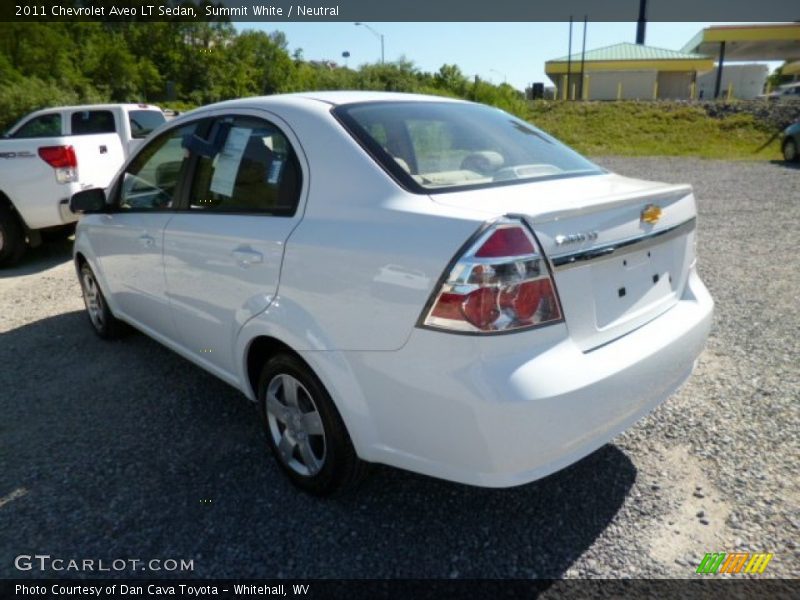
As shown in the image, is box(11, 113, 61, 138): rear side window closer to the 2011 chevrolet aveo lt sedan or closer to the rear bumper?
the 2011 chevrolet aveo lt sedan

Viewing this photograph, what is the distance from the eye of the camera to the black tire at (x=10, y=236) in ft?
23.0

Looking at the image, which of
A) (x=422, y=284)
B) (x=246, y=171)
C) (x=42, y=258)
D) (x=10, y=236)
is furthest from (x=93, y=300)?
(x=42, y=258)

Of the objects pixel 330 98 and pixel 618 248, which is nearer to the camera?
pixel 618 248

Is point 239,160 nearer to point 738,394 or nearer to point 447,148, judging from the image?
point 447,148

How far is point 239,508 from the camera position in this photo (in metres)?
2.61

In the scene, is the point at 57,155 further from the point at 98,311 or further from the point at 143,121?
the point at 143,121

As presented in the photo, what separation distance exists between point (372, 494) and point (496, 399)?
1.11 m

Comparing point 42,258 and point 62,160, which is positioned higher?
point 62,160

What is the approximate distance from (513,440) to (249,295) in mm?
1361

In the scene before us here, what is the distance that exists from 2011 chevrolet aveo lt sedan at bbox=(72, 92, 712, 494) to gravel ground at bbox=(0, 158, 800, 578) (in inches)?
12.0

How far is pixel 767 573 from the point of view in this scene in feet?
7.15

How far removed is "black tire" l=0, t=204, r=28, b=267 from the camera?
276 inches

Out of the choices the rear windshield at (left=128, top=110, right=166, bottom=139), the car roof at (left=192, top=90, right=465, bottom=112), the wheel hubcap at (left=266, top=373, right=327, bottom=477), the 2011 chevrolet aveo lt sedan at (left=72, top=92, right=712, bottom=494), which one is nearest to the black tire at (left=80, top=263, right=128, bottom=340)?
the 2011 chevrolet aveo lt sedan at (left=72, top=92, right=712, bottom=494)

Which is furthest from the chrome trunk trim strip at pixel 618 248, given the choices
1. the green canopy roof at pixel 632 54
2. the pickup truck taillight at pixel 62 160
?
the green canopy roof at pixel 632 54
